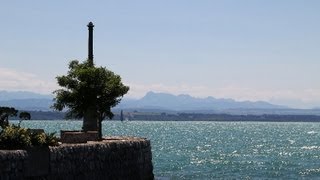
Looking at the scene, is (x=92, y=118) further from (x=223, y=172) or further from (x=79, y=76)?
(x=223, y=172)

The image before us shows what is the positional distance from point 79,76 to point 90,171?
34.7ft

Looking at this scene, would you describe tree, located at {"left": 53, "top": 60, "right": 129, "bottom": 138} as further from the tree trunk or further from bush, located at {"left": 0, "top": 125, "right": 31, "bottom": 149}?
bush, located at {"left": 0, "top": 125, "right": 31, "bottom": 149}

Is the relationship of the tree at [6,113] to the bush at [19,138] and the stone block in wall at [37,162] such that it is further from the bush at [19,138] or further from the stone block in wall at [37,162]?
the stone block in wall at [37,162]

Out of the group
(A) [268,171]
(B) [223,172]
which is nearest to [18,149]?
(B) [223,172]

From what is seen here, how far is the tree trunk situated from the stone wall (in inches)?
152

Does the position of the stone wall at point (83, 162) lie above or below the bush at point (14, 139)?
below

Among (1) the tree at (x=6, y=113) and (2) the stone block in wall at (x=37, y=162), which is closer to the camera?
(2) the stone block in wall at (x=37, y=162)

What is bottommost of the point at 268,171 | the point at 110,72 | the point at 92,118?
the point at 268,171

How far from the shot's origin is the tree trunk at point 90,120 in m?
43.0

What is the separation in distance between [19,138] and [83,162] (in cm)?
482

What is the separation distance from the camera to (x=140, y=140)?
133 feet

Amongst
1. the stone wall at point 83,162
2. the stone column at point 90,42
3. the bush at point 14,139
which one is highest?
the stone column at point 90,42

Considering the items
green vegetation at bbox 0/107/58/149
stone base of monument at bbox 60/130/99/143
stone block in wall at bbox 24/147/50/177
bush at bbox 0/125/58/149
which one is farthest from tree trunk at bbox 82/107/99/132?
stone block in wall at bbox 24/147/50/177

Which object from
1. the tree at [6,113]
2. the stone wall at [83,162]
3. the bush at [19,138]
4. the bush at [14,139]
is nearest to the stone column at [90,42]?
the stone wall at [83,162]
